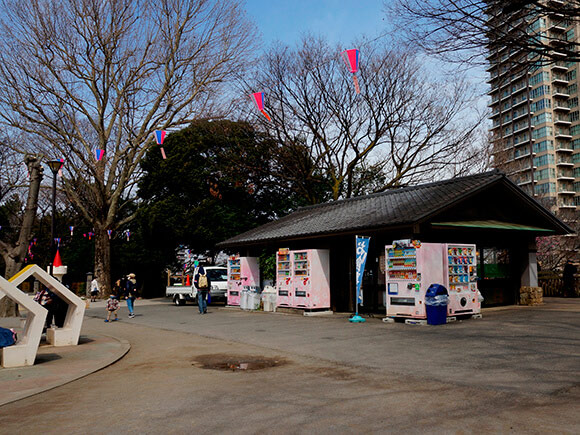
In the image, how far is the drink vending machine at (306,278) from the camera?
1706cm

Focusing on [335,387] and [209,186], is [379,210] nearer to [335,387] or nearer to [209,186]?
[335,387]

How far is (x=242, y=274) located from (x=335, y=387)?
1497 centimetres

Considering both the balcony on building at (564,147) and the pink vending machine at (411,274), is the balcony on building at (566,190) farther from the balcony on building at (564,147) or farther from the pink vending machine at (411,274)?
the pink vending machine at (411,274)

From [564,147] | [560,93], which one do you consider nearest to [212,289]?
[564,147]

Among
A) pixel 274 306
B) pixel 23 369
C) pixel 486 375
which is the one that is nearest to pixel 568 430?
pixel 486 375

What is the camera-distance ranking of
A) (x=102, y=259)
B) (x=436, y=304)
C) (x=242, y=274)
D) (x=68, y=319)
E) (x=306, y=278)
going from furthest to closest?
(x=102, y=259) → (x=242, y=274) → (x=306, y=278) → (x=436, y=304) → (x=68, y=319)

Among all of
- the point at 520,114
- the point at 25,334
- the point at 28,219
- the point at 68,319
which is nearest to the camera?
the point at 25,334

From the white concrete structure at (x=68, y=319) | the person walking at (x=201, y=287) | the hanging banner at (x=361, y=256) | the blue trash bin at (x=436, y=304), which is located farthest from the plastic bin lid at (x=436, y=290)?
the person walking at (x=201, y=287)

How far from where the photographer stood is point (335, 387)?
259 inches

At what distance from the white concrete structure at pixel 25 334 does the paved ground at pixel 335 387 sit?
0.55m

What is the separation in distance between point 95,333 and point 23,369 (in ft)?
18.4

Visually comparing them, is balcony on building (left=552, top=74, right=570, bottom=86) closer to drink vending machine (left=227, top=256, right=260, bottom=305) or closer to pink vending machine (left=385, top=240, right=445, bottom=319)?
drink vending machine (left=227, top=256, right=260, bottom=305)

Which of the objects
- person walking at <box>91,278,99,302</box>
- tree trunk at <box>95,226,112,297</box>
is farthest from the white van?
person walking at <box>91,278,99,302</box>

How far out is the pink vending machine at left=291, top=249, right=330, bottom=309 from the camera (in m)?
17.0
